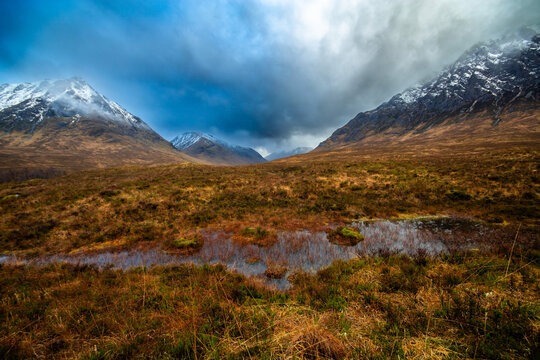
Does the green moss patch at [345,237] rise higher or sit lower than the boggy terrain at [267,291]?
lower

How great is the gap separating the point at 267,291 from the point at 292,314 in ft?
5.47

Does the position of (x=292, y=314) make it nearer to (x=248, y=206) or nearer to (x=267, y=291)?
(x=267, y=291)

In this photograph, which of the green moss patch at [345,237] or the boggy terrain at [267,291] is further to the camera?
the green moss patch at [345,237]

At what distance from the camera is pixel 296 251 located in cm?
901

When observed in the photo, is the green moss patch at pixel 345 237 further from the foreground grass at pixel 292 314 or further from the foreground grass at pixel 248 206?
the foreground grass at pixel 292 314

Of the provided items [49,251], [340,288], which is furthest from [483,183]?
[49,251]

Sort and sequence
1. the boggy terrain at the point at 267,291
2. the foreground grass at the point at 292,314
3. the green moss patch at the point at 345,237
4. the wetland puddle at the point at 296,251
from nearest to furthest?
the foreground grass at the point at 292,314
the boggy terrain at the point at 267,291
the wetland puddle at the point at 296,251
the green moss patch at the point at 345,237

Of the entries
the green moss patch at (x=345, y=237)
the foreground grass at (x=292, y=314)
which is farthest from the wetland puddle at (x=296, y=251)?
the foreground grass at (x=292, y=314)

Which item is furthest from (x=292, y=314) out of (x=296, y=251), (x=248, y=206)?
(x=248, y=206)

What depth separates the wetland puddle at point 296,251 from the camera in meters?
7.98

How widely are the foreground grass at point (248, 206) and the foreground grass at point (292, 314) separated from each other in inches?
189

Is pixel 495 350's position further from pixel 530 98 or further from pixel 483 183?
pixel 530 98

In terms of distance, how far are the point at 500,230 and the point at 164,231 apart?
19.1 metres

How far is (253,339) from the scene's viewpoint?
3279mm
